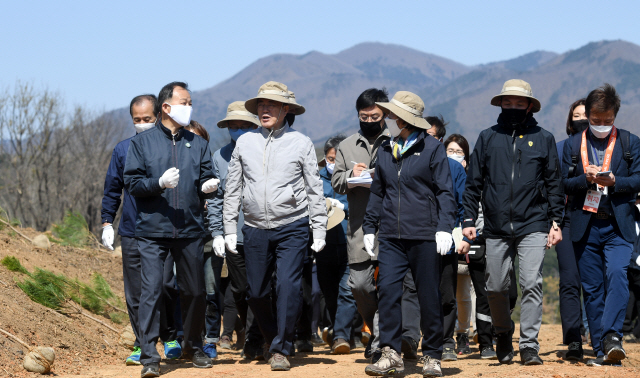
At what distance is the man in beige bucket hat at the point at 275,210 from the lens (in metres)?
6.66

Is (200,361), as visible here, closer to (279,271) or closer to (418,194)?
(279,271)

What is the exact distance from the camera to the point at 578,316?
7215mm

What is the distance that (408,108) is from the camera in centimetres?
645

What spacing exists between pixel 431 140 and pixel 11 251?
6273mm

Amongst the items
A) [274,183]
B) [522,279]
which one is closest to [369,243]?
[274,183]

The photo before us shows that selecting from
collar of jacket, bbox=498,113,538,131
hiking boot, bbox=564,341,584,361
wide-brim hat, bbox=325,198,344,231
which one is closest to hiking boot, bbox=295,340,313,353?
wide-brim hat, bbox=325,198,344,231

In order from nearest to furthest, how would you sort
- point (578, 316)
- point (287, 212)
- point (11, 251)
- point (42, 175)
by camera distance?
1. point (287, 212)
2. point (578, 316)
3. point (11, 251)
4. point (42, 175)

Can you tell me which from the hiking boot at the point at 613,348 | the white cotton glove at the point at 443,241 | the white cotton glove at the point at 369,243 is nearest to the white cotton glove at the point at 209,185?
the white cotton glove at the point at 369,243

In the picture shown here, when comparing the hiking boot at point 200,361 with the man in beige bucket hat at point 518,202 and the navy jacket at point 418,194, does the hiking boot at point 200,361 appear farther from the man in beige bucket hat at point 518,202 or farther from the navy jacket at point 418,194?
the man in beige bucket hat at point 518,202

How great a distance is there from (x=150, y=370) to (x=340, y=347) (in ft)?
8.04

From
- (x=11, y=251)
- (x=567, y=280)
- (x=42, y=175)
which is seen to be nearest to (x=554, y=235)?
(x=567, y=280)

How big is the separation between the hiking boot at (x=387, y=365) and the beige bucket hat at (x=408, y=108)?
1.90 metres

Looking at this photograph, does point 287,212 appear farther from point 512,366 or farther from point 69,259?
point 69,259

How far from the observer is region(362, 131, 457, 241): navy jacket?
612cm
